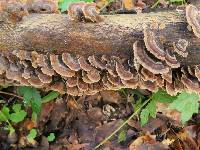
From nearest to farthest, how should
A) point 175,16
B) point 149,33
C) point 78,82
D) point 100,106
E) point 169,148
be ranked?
1. point 149,33
2. point 175,16
3. point 78,82
4. point 169,148
5. point 100,106

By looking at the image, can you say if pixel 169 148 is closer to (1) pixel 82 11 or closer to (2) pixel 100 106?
(2) pixel 100 106

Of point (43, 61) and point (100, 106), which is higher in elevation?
point (43, 61)

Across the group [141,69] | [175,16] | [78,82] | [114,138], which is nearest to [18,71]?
[78,82]

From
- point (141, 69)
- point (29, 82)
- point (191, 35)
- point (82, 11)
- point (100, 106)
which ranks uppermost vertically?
point (82, 11)

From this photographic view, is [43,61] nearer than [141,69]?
No

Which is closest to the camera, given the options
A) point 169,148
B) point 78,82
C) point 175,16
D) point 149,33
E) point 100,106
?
point 149,33

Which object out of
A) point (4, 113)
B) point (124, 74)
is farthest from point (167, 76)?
point (4, 113)

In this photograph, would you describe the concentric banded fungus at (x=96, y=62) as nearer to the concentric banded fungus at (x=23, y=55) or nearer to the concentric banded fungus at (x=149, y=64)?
the concentric banded fungus at (x=149, y=64)

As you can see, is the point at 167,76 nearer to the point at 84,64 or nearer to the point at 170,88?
the point at 170,88
